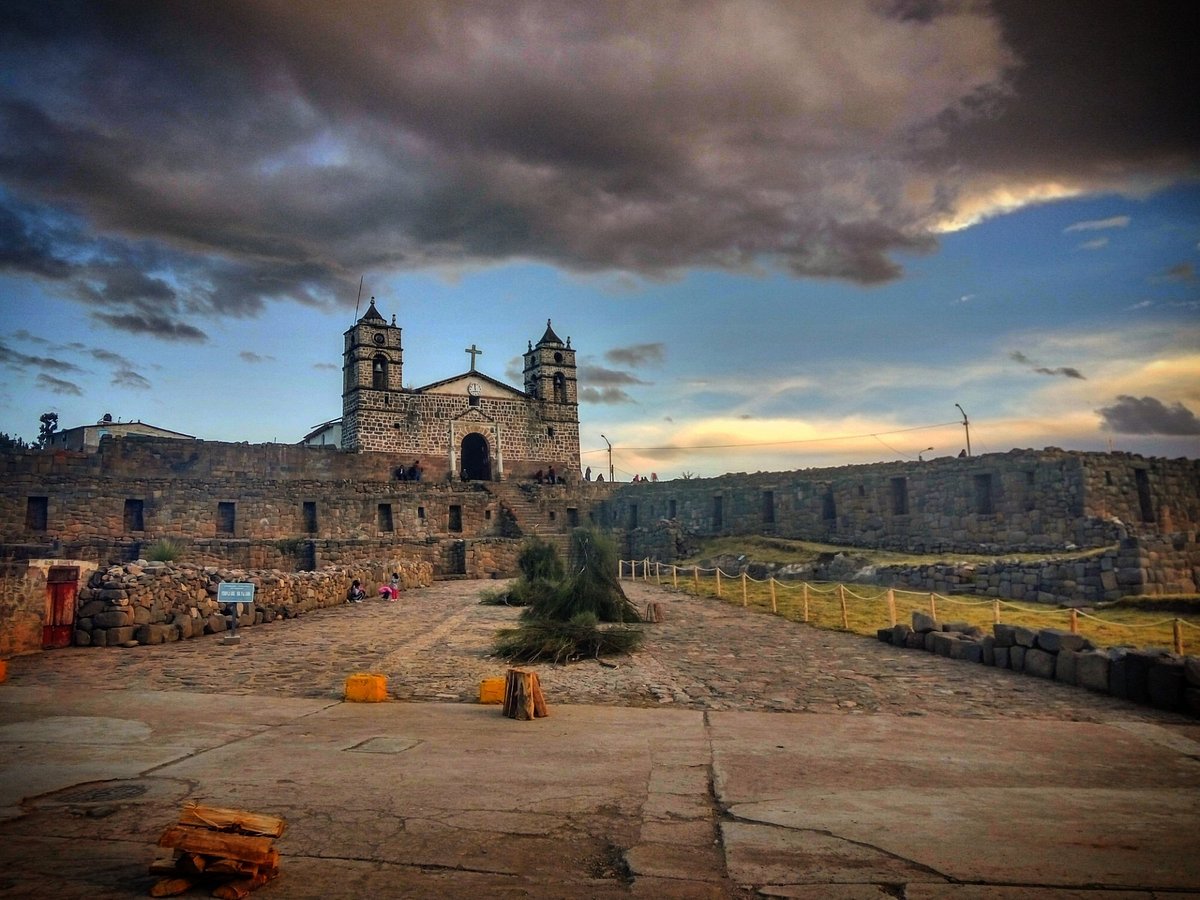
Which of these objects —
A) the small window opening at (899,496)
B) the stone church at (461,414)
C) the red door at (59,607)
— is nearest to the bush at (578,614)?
the red door at (59,607)

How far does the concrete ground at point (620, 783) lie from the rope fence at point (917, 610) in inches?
146

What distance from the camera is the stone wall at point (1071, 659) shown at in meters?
8.23

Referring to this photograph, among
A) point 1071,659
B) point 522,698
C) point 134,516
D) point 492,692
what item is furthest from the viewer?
point 134,516

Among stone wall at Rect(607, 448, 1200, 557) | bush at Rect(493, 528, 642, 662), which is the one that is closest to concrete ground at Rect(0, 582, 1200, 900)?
bush at Rect(493, 528, 642, 662)

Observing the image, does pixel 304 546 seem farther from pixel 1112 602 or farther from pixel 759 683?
pixel 1112 602

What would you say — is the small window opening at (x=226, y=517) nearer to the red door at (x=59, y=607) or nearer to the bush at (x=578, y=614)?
the bush at (x=578, y=614)

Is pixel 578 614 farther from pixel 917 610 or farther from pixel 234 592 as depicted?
pixel 917 610

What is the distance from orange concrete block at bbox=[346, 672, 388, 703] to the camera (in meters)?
8.40

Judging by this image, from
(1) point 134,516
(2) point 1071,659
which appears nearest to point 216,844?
(2) point 1071,659

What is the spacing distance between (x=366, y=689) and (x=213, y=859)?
4913 mm

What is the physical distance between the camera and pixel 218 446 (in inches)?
1262

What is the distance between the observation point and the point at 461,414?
44.3m

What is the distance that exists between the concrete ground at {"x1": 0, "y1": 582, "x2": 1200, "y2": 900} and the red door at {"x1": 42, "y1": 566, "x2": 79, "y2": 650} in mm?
1455

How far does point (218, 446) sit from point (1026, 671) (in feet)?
100
